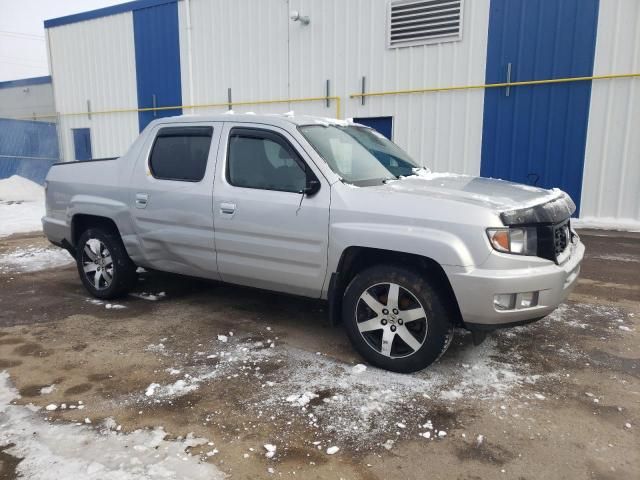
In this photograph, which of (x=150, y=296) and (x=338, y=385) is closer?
(x=338, y=385)

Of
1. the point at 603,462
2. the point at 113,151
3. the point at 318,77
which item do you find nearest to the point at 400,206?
the point at 603,462

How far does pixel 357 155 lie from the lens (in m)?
4.22

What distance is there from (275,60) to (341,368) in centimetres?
1069

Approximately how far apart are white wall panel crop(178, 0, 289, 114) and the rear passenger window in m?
8.39

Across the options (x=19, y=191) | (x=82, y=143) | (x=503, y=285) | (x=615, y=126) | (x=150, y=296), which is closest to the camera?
(x=503, y=285)

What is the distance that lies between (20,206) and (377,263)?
42.5 ft

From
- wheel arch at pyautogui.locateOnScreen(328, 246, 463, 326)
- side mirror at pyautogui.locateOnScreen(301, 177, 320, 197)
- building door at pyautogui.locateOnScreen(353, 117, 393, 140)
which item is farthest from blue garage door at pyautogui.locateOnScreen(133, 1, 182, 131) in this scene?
wheel arch at pyautogui.locateOnScreen(328, 246, 463, 326)

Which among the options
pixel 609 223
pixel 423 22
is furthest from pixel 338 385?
pixel 423 22

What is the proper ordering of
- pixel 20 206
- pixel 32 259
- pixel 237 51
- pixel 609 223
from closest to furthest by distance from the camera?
pixel 32 259 < pixel 609 223 < pixel 237 51 < pixel 20 206

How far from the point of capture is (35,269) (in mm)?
6961

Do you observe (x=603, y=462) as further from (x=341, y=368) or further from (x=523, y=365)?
(x=341, y=368)

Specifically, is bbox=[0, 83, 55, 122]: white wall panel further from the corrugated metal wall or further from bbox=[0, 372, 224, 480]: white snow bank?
bbox=[0, 372, 224, 480]: white snow bank

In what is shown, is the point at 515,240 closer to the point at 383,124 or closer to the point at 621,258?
the point at 621,258

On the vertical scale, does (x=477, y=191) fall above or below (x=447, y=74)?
below
